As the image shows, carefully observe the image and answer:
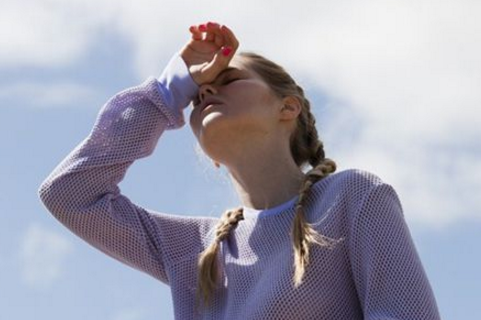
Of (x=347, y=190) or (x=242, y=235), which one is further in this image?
(x=242, y=235)

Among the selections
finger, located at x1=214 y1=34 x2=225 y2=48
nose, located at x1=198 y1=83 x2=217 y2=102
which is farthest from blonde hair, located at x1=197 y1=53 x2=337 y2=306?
nose, located at x1=198 y1=83 x2=217 y2=102

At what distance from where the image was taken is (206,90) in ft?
14.8

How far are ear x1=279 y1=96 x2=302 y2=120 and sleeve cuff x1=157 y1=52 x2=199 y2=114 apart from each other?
381mm

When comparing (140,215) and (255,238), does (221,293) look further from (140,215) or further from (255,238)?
(140,215)

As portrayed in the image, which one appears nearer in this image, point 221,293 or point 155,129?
point 221,293

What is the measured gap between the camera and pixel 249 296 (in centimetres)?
397

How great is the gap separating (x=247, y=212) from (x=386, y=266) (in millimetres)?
824

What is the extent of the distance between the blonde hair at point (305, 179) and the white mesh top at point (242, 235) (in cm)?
3

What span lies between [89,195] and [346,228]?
1.20 m

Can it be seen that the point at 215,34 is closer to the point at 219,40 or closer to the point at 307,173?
the point at 219,40

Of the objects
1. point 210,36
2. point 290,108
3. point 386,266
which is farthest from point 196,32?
point 386,266

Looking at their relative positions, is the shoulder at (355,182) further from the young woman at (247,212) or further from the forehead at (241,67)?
the forehead at (241,67)

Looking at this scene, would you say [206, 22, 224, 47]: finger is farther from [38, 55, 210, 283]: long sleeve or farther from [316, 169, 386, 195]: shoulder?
[316, 169, 386, 195]: shoulder

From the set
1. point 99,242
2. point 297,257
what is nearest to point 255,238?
point 297,257
